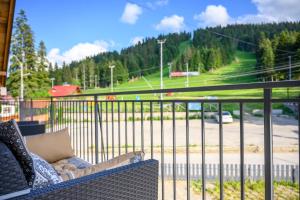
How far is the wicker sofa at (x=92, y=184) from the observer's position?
765 mm

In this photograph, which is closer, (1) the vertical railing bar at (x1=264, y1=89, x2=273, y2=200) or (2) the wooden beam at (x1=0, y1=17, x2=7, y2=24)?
(1) the vertical railing bar at (x1=264, y1=89, x2=273, y2=200)

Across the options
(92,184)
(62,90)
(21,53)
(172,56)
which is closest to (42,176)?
(92,184)

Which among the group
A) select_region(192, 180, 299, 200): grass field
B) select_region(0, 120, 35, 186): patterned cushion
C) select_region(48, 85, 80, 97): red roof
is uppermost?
select_region(48, 85, 80, 97): red roof

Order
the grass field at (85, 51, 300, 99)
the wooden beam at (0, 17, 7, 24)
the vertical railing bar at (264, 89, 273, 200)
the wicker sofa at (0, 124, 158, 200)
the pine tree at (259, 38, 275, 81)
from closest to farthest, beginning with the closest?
the wicker sofa at (0, 124, 158, 200)
the vertical railing bar at (264, 89, 273, 200)
the wooden beam at (0, 17, 7, 24)
the pine tree at (259, 38, 275, 81)
the grass field at (85, 51, 300, 99)

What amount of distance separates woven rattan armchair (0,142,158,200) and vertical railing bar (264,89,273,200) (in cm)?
48

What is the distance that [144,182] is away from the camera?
40.0 inches

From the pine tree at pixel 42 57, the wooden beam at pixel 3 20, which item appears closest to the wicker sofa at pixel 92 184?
the wooden beam at pixel 3 20

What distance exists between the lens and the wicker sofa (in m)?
0.76

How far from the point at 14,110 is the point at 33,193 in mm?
7261

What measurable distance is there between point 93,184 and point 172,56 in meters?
32.8

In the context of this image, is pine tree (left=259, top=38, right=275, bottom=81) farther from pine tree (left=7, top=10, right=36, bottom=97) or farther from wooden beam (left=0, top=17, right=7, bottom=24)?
wooden beam (left=0, top=17, right=7, bottom=24)

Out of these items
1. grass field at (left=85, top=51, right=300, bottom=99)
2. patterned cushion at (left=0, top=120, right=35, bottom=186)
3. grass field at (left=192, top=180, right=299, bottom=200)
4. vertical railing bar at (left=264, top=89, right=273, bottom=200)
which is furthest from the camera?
grass field at (left=85, top=51, right=300, bottom=99)

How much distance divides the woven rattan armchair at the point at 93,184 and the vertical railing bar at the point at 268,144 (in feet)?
1.59

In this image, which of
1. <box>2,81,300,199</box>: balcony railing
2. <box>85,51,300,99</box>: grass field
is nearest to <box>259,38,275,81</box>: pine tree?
<box>85,51,300,99</box>: grass field
